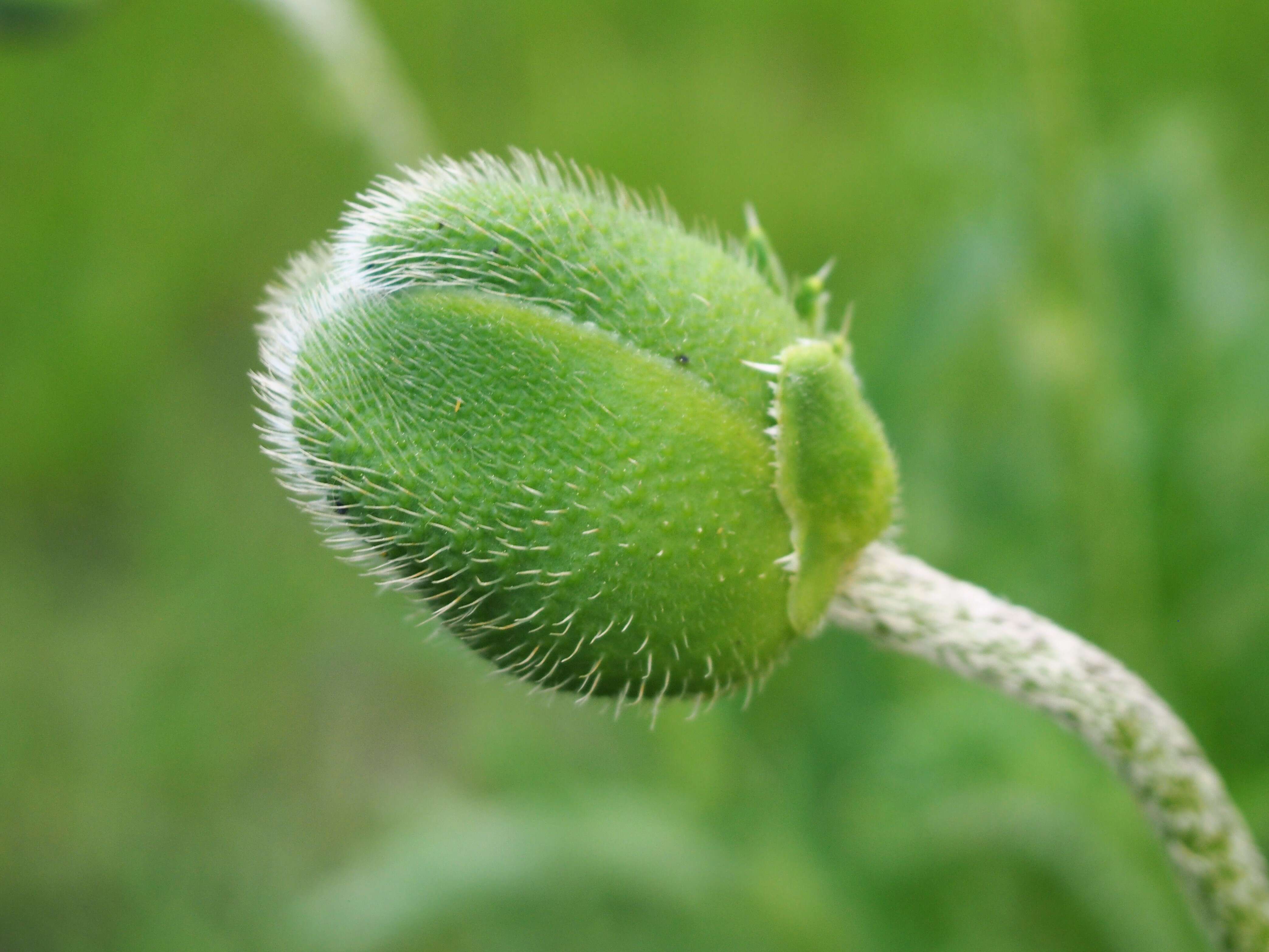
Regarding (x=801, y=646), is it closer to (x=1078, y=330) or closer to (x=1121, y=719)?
(x=1078, y=330)

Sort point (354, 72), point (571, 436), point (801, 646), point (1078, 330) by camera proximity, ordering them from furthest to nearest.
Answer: point (801, 646)
point (354, 72)
point (1078, 330)
point (571, 436)

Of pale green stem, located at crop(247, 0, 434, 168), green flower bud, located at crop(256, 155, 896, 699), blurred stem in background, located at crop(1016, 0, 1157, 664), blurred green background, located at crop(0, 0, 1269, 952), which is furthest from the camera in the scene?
pale green stem, located at crop(247, 0, 434, 168)

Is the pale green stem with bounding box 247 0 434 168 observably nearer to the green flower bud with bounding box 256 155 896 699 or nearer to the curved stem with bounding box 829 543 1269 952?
the green flower bud with bounding box 256 155 896 699

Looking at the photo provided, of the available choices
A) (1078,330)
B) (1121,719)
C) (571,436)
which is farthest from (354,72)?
(1121,719)

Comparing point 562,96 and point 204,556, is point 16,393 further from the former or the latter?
point 562,96

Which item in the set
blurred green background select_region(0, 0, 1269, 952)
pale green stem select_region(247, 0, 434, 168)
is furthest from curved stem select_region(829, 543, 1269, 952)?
pale green stem select_region(247, 0, 434, 168)

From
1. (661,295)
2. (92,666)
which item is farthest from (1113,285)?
(92,666)

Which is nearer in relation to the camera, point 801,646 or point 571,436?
point 571,436

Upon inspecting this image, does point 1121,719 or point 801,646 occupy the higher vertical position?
point 801,646
